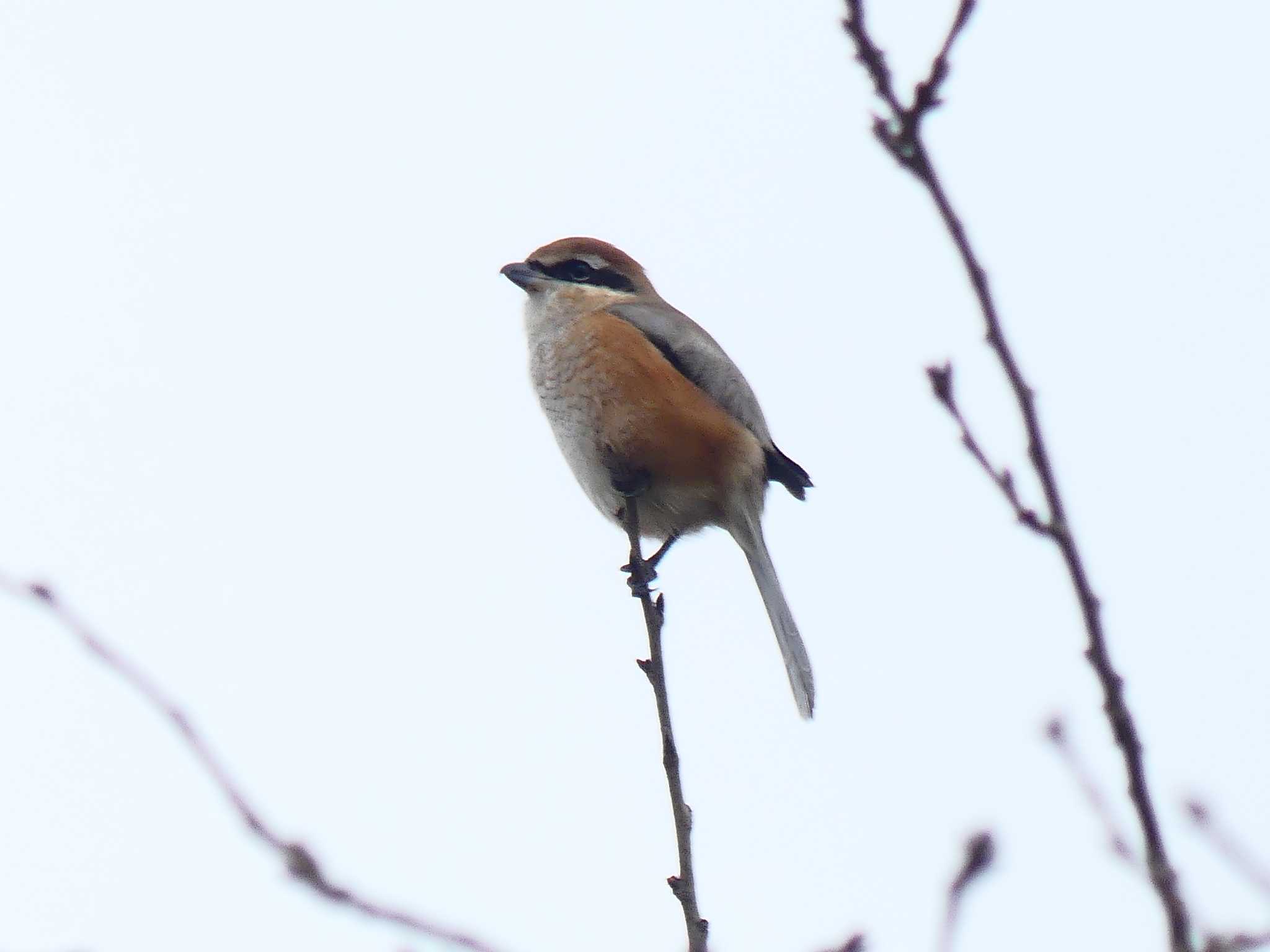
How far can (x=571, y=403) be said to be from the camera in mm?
5086

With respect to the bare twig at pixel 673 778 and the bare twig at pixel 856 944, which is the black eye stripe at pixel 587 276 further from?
the bare twig at pixel 856 944

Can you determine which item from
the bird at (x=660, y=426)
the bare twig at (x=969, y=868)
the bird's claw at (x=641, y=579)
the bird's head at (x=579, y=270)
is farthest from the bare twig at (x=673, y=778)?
the bird's head at (x=579, y=270)

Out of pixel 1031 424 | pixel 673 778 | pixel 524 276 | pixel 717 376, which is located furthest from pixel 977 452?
pixel 524 276

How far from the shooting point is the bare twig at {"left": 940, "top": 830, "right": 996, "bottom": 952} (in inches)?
59.7

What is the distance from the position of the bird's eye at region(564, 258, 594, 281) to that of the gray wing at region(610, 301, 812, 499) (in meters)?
A: 0.37

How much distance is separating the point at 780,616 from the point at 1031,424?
3319 mm

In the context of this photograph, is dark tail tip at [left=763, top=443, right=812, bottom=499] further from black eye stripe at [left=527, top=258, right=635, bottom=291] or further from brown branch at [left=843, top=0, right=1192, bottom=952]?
brown branch at [left=843, top=0, right=1192, bottom=952]

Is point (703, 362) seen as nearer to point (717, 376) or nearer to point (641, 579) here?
point (717, 376)

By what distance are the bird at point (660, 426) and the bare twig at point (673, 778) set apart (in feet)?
6.11

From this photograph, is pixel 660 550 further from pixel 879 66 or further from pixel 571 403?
pixel 879 66

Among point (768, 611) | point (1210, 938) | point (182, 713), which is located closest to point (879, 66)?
point (1210, 938)

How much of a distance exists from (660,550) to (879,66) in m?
3.83

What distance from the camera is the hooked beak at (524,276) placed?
5723 mm

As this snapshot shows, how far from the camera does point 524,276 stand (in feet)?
18.9
